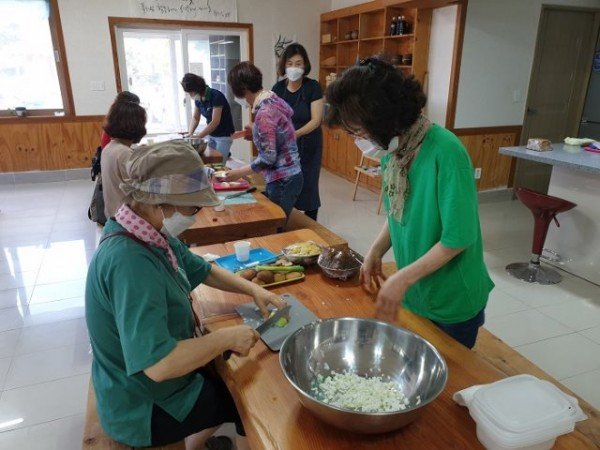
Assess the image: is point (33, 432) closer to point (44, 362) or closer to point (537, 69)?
point (44, 362)

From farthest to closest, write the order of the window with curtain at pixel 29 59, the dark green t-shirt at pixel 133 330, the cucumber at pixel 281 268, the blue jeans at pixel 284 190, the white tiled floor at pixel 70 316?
the window with curtain at pixel 29 59 → the blue jeans at pixel 284 190 → the white tiled floor at pixel 70 316 → the cucumber at pixel 281 268 → the dark green t-shirt at pixel 133 330

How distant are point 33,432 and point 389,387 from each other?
1.68 m

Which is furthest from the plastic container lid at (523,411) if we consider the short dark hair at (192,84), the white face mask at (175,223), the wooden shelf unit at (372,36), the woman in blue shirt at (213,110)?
the short dark hair at (192,84)

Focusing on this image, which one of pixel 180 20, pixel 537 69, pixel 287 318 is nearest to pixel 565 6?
pixel 537 69

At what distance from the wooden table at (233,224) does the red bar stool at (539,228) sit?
1956mm

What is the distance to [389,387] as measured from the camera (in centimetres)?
111

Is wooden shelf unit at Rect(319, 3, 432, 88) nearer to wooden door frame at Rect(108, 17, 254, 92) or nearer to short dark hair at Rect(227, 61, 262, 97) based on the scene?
wooden door frame at Rect(108, 17, 254, 92)

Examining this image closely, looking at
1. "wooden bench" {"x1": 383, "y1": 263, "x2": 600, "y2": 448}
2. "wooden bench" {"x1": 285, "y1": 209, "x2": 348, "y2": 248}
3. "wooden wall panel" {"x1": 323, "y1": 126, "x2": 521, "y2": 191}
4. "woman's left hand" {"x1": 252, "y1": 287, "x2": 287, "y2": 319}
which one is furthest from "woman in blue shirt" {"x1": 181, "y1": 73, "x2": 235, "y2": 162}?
"woman's left hand" {"x1": 252, "y1": 287, "x2": 287, "y2": 319}

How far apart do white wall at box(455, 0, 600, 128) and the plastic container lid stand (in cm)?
440

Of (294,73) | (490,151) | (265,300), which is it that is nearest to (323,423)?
(265,300)

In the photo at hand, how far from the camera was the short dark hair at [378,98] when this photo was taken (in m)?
1.18

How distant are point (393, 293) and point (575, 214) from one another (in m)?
2.81

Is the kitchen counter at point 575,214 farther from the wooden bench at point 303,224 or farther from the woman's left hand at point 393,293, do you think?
the woman's left hand at point 393,293

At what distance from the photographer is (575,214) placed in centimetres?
333
